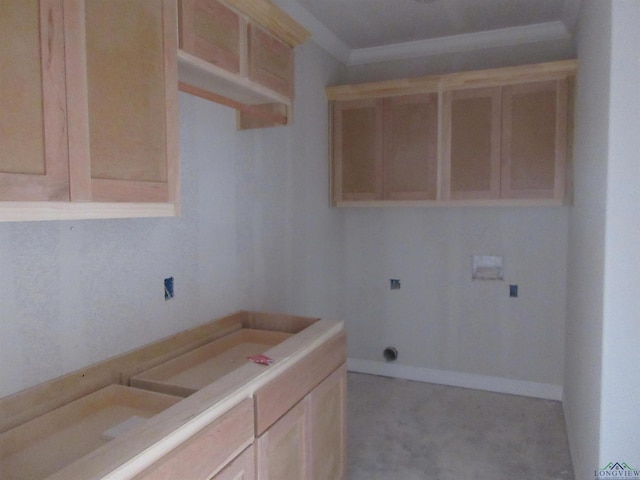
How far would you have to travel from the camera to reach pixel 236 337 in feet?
7.72

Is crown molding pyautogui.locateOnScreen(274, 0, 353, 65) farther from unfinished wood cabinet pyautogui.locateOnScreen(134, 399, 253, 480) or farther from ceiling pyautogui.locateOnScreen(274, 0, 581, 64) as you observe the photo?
unfinished wood cabinet pyautogui.locateOnScreen(134, 399, 253, 480)

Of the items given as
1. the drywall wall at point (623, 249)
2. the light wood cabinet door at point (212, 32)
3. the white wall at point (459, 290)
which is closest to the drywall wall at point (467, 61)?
the white wall at point (459, 290)

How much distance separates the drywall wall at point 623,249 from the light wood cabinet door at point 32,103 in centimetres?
190

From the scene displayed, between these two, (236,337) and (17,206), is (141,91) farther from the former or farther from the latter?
Result: (236,337)

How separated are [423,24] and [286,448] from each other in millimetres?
3010

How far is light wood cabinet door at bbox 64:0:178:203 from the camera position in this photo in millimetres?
1280

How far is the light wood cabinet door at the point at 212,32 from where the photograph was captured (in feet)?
5.65

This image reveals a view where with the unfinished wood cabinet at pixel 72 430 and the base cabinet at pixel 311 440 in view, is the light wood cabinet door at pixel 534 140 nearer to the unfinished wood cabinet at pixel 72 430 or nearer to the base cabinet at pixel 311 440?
the base cabinet at pixel 311 440

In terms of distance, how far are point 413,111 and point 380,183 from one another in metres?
0.59

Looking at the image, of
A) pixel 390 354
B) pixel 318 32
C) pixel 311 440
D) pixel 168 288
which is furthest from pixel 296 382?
pixel 318 32

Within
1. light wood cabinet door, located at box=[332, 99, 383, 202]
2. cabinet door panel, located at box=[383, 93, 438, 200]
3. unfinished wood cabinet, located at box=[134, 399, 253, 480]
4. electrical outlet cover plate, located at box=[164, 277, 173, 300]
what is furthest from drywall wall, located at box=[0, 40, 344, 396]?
unfinished wood cabinet, located at box=[134, 399, 253, 480]

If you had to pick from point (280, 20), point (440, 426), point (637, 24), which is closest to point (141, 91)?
point (280, 20)

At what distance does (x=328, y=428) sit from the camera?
2152mm

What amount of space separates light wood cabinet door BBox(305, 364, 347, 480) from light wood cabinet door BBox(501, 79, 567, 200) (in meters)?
1.93
